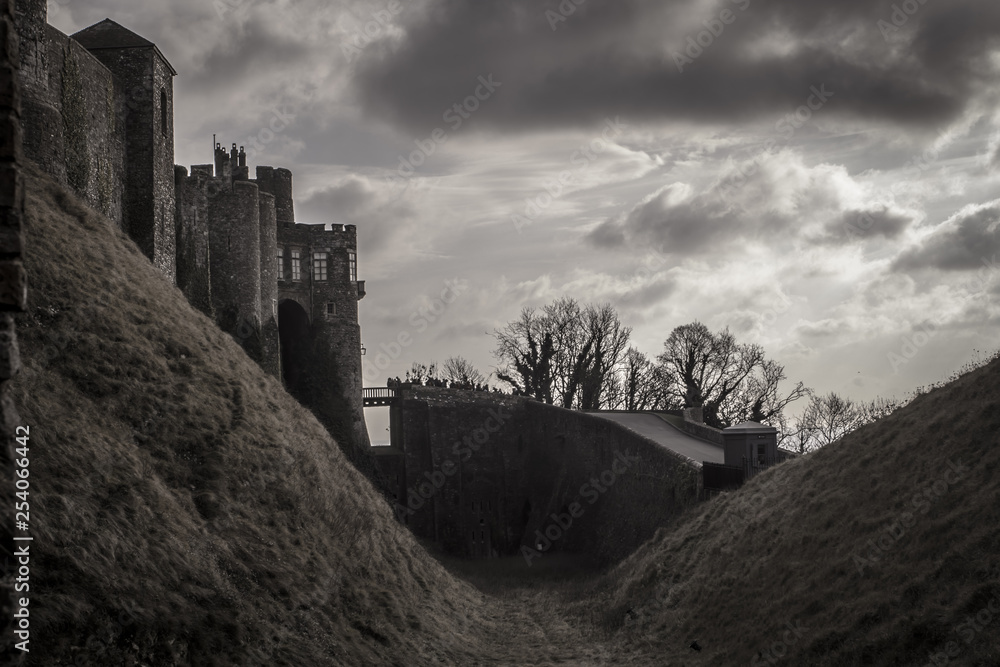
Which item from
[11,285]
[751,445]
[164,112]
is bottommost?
[751,445]

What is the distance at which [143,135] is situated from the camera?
92.1ft

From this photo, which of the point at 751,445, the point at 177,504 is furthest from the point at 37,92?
the point at 751,445

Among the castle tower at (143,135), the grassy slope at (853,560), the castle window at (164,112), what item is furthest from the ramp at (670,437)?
the castle window at (164,112)

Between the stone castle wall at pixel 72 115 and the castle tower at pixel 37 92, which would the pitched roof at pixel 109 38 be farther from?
the castle tower at pixel 37 92

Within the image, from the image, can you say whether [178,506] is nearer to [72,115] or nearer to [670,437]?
[72,115]

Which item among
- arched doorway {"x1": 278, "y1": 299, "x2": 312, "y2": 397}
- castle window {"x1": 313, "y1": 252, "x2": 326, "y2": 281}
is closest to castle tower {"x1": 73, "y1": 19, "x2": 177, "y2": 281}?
arched doorway {"x1": 278, "y1": 299, "x2": 312, "y2": 397}

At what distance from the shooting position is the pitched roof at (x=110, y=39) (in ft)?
92.9

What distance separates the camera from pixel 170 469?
1588 cm

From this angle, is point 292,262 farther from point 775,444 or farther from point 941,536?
point 941,536

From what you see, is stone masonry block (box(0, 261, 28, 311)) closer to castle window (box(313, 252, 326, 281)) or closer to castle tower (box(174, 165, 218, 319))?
castle tower (box(174, 165, 218, 319))

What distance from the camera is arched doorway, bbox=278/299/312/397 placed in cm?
3988

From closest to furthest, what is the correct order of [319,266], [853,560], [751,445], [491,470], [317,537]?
[853,560]
[317,537]
[751,445]
[319,266]
[491,470]

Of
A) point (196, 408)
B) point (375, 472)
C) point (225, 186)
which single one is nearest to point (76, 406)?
point (196, 408)

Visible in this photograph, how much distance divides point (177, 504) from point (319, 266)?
92.0 feet
